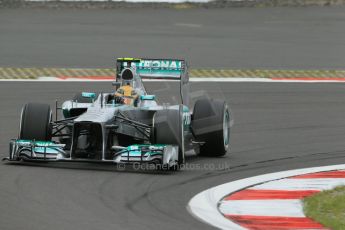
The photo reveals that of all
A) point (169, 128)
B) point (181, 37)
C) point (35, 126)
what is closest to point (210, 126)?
point (169, 128)

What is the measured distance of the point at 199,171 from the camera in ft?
38.4

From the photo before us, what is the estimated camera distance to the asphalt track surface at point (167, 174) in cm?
872

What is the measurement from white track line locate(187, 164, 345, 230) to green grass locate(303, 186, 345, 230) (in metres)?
0.81

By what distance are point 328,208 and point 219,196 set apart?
1.25m

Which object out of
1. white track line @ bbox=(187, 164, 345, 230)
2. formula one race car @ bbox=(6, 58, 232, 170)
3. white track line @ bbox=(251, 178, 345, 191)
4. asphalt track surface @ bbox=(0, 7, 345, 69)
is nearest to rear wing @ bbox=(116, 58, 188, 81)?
formula one race car @ bbox=(6, 58, 232, 170)

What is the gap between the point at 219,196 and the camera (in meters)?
10.1

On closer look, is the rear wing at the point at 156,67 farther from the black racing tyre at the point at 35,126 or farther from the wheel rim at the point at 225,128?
the black racing tyre at the point at 35,126

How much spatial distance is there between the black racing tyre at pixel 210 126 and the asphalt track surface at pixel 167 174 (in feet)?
0.62

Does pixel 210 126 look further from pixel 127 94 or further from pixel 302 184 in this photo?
pixel 302 184

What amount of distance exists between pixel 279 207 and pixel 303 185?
A: 145cm

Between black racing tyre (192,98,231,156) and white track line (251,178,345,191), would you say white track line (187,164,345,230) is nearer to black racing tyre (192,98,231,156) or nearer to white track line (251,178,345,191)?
white track line (251,178,345,191)

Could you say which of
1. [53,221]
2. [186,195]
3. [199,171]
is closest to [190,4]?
[199,171]

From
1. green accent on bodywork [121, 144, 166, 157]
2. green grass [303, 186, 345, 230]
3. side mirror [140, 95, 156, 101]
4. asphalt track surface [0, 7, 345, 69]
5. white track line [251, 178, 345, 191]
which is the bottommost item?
green grass [303, 186, 345, 230]

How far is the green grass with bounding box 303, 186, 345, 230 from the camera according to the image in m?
8.62
